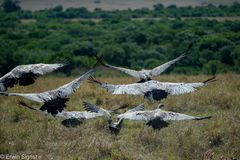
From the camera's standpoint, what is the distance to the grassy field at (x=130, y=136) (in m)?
9.64

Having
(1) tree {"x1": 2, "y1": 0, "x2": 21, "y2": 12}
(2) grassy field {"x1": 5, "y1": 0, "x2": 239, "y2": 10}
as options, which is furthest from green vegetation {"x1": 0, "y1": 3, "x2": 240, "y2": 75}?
(2) grassy field {"x1": 5, "y1": 0, "x2": 239, "y2": 10}

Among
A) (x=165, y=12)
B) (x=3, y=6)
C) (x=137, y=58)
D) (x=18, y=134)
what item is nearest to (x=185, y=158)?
(x=18, y=134)

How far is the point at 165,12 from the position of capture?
7506cm

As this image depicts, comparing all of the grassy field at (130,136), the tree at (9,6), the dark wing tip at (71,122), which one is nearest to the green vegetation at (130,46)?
the grassy field at (130,136)

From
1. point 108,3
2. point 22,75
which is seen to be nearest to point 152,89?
point 22,75

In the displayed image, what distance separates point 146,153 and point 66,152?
4.63ft

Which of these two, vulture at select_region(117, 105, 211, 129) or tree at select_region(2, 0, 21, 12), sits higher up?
vulture at select_region(117, 105, 211, 129)

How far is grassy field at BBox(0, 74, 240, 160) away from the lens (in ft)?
31.6

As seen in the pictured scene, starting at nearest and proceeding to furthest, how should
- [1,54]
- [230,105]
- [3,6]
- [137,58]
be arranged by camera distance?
[230,105] → [1,54] → [137,58] → [3,6]

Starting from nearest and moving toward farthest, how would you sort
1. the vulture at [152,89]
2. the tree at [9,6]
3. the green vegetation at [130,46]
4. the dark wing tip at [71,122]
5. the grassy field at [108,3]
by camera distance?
the vulture at [152,89] < the dark wing tip at [71,122] < the green vegetation at [130,46] < the tree at [9,6] < the grassy field at [108,3]

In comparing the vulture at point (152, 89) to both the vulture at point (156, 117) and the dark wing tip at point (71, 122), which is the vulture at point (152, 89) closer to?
the vulture at point (156, 117)

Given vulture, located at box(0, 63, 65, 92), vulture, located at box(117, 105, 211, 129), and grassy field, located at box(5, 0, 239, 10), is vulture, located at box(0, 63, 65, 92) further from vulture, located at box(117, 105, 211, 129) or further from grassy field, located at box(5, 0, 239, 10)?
grassy field, located at box(5, 0, 239, 10)

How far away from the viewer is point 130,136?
10672 mm

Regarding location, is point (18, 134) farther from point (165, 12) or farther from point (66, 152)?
point (165, 12)
